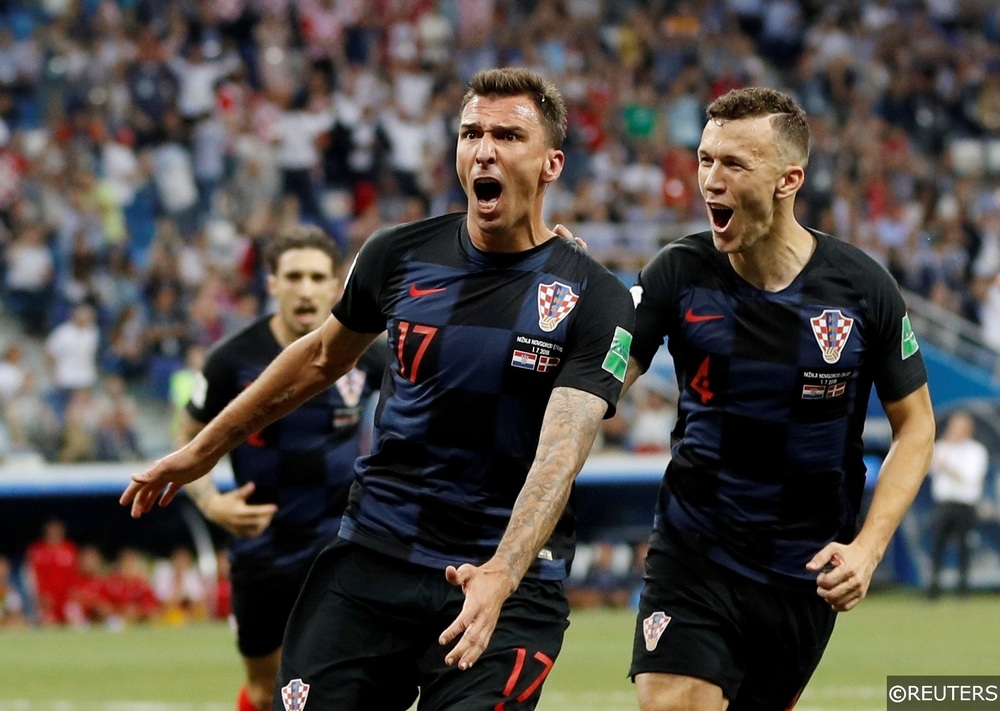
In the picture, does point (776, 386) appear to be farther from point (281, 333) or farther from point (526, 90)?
point (281, 333)

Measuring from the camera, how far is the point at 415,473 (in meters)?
5.09

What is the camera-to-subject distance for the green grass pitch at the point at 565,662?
37.4 ft

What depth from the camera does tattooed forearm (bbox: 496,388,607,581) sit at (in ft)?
15.0

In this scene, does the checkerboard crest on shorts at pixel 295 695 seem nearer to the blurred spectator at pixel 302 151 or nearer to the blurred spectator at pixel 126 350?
the blurred spectator at pixel 126 350

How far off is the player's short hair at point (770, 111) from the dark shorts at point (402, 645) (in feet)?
5.97

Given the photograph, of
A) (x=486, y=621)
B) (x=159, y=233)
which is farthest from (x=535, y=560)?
(x=159, y=233)

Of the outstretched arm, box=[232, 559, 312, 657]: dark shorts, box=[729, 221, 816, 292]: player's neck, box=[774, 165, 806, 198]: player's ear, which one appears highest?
box=[774, 165, 806, 198]: player's ear

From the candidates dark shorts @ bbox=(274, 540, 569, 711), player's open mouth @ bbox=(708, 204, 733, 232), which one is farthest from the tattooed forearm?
player's open mouth @ bbox=(708, 204, 733, 232)

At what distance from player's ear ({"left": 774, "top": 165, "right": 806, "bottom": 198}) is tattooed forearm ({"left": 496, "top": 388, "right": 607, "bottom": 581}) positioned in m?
1.33

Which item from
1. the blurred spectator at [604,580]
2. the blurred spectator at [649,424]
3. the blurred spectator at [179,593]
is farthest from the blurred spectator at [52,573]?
the blurred spectator at [649,424]

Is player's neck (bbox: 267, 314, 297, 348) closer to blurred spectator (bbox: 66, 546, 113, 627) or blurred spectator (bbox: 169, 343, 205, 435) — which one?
blurred spectator (bbox: 169, 343, 205, 435)

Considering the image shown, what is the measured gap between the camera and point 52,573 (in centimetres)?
1720

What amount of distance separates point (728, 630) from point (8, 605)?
13.2 m

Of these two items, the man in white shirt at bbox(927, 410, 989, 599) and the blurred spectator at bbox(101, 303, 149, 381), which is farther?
the blurred spectator at bbox(101, 303, 149, 381)
